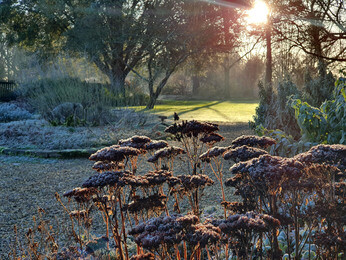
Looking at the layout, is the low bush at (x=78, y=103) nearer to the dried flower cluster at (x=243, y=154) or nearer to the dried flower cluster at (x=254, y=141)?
the dried flower cluster at (x=254, y=141)

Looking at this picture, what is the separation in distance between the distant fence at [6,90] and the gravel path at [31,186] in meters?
15.4

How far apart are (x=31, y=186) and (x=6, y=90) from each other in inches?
778

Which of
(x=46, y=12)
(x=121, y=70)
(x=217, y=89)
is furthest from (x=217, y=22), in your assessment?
(x=217, y=89)

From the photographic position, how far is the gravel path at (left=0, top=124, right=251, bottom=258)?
171 inches

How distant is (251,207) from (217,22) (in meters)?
16.1

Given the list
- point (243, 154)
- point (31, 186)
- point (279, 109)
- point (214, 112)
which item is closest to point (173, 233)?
point (243, 154)

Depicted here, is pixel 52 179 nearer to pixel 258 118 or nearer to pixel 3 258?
pixel 3 258

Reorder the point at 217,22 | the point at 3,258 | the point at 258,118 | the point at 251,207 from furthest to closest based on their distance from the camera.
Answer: the point at 217,22, the point at 258,118, the point at 3,258, the point at 251,207

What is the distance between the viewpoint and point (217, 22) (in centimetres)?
1727

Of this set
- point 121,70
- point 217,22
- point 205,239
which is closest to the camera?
point 205,239

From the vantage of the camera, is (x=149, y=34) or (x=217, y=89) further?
(x=217, y=89)

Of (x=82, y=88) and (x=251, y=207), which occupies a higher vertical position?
(x=82, y=88)

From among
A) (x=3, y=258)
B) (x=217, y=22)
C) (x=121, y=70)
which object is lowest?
(x=3, y=258)

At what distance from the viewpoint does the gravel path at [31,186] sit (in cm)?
435
